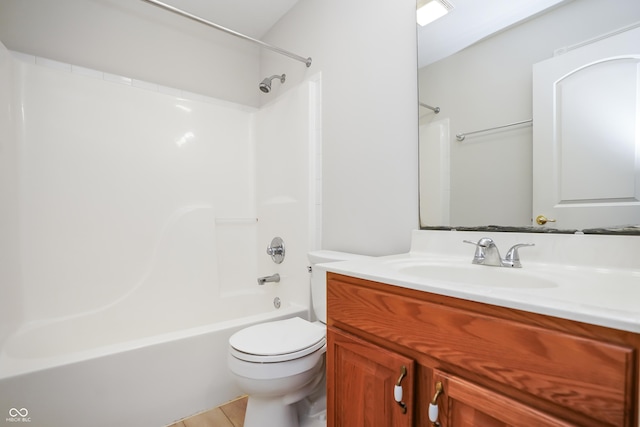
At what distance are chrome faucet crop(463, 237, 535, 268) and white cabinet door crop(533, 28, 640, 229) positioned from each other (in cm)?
14

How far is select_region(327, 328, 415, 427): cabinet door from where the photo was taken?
715mm

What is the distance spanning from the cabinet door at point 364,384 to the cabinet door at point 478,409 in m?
0.08

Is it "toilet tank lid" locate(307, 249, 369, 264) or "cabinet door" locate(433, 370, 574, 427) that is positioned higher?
"toilet tank lid" locate(307, 249, 369, 264)

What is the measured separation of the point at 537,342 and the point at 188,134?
2.09 meters

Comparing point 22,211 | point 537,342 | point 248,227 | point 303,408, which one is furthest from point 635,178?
point 22,211

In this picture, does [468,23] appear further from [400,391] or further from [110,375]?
[110,375]

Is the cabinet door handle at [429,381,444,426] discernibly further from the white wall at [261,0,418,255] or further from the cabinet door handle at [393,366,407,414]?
the white wall at [261,0,418,255]

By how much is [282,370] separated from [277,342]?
0.11m

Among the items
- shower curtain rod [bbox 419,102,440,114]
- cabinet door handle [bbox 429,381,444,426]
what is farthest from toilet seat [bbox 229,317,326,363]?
shower curtain rod [bbox 419,102,440,114]

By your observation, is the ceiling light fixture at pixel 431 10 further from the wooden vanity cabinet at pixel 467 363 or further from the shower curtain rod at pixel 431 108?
the wooden vanity cabinet at pixel 467 363

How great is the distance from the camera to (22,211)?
59.6 inches

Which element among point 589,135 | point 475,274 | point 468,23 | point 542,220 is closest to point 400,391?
point 475,274

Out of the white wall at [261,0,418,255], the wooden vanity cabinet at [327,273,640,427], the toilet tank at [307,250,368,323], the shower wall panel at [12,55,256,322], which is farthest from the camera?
the shower wall panel at [12,55,256,322]

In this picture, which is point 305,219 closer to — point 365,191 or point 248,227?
point 365,191
